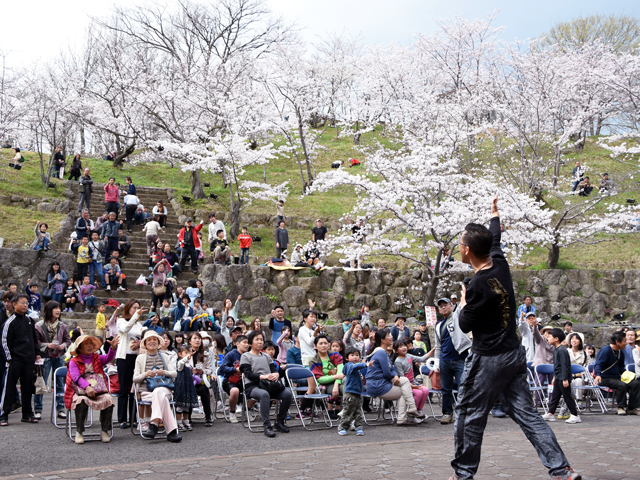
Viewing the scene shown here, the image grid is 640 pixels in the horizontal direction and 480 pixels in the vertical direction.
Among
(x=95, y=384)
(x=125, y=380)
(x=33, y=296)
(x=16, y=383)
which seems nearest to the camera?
(x=95, y=384)

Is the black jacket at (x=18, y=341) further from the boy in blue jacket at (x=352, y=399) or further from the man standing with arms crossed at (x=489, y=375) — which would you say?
the man standing with arms crossed at (x=489, y=375)

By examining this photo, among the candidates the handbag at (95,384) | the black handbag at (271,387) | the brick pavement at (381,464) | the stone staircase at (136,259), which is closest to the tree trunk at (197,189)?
the stone staircase at (136,259)

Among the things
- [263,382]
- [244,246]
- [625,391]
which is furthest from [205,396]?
[244,246]

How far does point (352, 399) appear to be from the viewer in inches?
285

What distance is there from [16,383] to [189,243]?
911cm

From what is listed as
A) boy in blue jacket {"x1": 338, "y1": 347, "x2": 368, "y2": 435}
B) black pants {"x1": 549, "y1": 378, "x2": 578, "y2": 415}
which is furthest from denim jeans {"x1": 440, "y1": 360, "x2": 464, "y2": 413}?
black pants {"x1": 549, "y1": 378, "x2": 578, "y2": 415}

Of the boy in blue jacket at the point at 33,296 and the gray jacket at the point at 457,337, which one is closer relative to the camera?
the gray jacket at the point at 457,337

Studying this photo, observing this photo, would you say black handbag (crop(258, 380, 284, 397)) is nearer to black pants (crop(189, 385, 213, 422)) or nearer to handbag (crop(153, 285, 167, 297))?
black pants (crop(189, 385, 213, 422))

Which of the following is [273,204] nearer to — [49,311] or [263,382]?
[49,311]

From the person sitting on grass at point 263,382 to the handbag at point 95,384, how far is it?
179 centimetres

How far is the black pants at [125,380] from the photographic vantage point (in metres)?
Result: 7.06

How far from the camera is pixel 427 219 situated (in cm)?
1511

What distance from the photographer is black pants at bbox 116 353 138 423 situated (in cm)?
706

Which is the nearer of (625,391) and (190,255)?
(625,391)
